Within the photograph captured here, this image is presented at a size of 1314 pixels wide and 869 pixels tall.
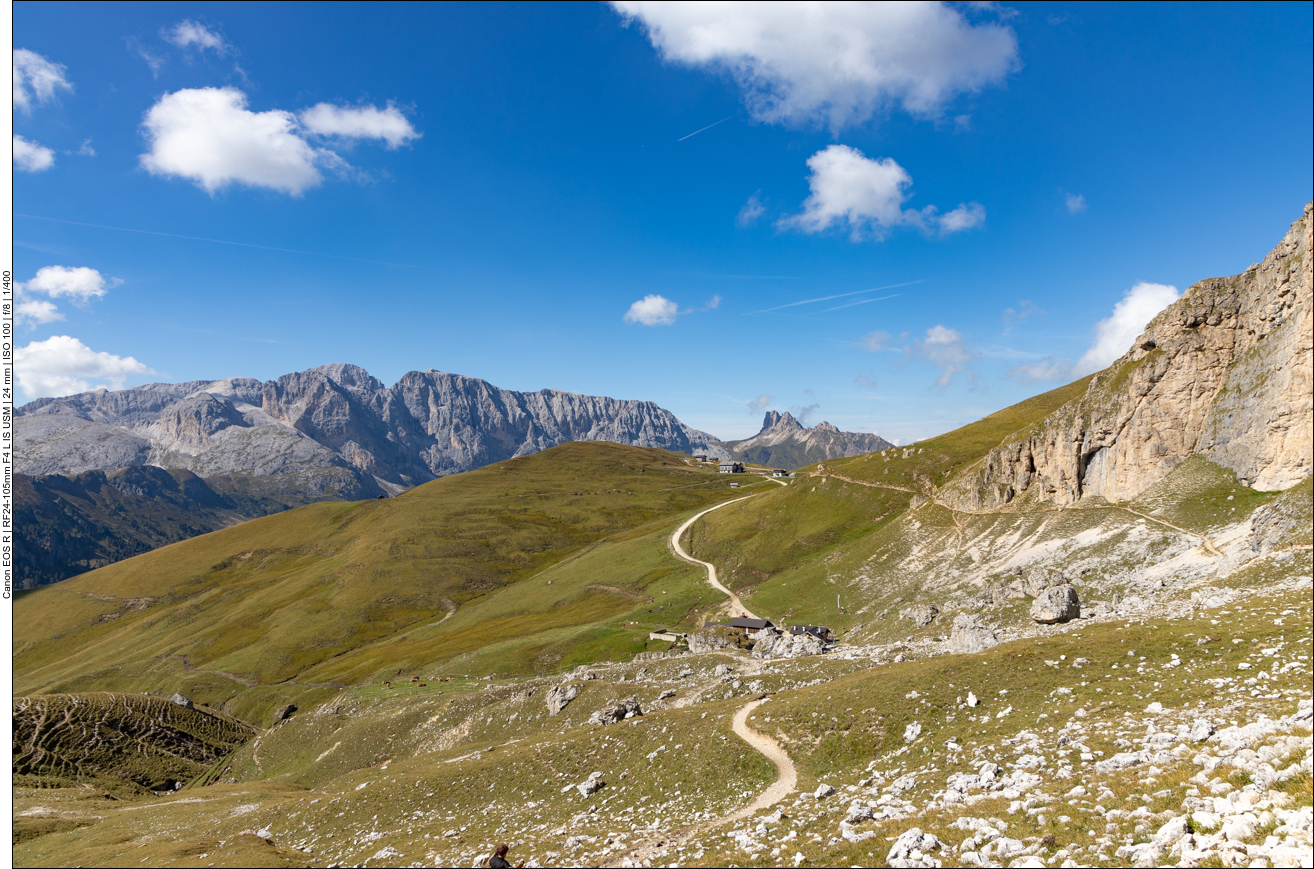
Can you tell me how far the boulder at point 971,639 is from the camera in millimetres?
47844

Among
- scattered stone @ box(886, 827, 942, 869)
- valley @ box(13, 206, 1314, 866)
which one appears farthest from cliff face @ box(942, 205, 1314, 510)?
scattered stone @ box(886, 827, 942, 869)

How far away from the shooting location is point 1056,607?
5231 cm

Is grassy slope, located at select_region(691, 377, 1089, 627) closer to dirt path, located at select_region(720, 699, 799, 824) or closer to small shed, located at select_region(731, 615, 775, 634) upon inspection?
small shed, located at select_region(731, 615, 775, 634)

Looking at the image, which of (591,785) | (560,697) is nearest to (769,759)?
(591,785)

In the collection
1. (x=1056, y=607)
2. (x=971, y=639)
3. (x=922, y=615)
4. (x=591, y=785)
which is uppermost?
(x=1056, y=607)

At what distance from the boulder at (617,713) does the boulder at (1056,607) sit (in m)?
39.1

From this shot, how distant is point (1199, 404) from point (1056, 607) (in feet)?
156

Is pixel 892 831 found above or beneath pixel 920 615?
above

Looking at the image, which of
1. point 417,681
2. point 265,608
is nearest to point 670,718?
point 417,681

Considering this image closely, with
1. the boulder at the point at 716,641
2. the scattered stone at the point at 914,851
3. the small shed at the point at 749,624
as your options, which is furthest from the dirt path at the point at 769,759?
the small shed at the point at 749,624

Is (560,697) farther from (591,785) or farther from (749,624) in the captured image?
(749,624)

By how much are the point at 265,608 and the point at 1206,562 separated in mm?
234649

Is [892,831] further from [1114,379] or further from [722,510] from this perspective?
[722,510]

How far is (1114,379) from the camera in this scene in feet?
294
